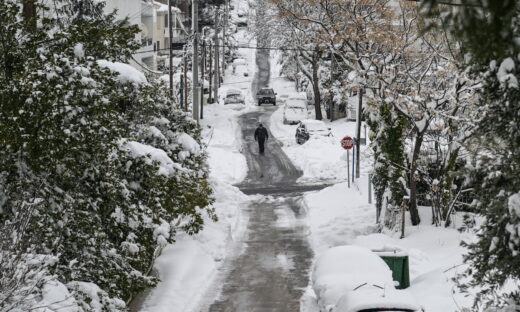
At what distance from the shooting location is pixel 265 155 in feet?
133

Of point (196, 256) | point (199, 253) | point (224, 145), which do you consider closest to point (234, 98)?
point (224, 145)

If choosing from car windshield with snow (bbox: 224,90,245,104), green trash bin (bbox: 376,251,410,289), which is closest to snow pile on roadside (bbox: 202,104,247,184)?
car windshield with snow (bbox: 224,90,245,104)

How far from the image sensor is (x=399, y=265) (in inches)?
609

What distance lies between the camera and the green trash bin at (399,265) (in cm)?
1547

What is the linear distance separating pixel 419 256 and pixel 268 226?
7.30m

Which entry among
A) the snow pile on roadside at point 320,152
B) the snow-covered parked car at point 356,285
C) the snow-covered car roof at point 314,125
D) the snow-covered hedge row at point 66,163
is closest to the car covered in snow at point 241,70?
the snow pile on roadside at point 320,152

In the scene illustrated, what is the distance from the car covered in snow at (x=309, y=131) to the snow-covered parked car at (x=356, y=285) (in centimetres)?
3041

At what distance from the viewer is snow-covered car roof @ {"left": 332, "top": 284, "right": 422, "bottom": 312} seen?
404 inches

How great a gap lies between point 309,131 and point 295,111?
978 centimetres

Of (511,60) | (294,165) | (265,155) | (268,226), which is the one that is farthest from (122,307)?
(265,155)

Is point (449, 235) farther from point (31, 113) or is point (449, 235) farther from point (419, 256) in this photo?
point (31, 113)

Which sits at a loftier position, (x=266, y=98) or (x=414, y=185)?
(x=266, y=98)

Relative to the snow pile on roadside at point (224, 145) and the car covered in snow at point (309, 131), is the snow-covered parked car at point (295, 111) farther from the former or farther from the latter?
the car covered in snow at point (309, 131)

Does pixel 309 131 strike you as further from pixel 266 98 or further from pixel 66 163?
pixel 66 163
